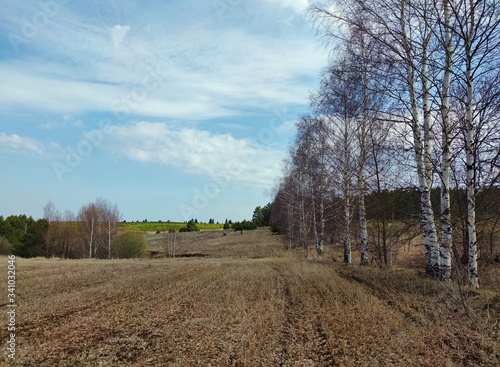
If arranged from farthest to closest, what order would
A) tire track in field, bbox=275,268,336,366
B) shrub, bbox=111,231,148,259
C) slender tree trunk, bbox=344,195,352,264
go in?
shrub, bbox=111,231,148,259 → slender tree trunk, bbox=344,195,352,264 → tire track in field, bbox=275,268,336,366

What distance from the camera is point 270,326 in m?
6.66

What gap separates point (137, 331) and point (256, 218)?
300 ft

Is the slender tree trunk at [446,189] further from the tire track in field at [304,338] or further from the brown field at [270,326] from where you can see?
the tire track in field at [304,338]

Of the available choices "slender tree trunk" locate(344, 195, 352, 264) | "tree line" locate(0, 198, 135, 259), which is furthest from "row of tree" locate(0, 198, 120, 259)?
"slender tree trunk" locate(344, 195, 352, 264)

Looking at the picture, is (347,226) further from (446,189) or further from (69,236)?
(69,236)

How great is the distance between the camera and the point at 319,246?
1109 inches

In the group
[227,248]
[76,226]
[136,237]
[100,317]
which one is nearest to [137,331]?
[100,317]

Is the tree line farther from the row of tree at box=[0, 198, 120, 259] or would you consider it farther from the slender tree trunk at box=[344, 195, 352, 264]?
the slender tree trunk at box=[344, 195, 352, 264]

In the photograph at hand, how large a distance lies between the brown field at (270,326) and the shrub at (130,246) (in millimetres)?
36515

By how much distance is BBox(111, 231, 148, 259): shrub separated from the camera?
46.3 metres

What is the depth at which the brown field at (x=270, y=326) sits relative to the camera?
504 cm

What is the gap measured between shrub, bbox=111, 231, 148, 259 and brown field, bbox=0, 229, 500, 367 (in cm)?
3652

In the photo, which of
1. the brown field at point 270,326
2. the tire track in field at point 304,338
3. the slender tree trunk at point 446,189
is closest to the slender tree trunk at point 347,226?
the brown field at point 270,326

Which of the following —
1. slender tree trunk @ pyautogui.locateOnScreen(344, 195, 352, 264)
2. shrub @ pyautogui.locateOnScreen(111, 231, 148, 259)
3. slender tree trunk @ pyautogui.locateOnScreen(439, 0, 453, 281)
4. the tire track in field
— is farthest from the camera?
shrub @ pyautogui.locateOnScreen(111, 231, 148, 259)
